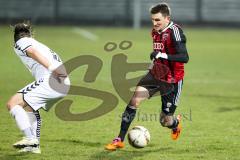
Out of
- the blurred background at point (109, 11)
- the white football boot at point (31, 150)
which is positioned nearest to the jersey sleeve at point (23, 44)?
the white football boot at point (31, 150)

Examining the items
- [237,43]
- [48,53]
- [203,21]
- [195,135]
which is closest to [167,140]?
[195,135]

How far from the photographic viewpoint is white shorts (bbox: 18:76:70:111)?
9.97m

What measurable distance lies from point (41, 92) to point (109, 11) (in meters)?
39.7

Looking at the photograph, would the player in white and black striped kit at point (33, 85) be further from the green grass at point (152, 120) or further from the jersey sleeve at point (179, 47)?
the jersey sleeve at point (179, 47)

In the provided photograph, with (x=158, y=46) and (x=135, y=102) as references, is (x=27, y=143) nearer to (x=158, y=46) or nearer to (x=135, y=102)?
(x=135, y=102)

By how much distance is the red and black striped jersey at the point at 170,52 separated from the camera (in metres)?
10.5

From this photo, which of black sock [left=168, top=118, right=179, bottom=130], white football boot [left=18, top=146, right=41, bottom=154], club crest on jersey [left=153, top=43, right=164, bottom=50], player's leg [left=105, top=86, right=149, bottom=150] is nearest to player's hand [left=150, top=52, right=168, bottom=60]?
club crest on jersey [left=153, top=43, right=164, bottom=50]

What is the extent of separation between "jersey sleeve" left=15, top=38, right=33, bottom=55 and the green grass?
158 centimetres

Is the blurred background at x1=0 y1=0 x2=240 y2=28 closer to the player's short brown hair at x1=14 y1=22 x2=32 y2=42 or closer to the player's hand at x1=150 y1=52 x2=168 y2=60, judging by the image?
the player's hand at x1=150 y1=52 x2=168 y2=60

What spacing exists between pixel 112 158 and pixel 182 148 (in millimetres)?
1516

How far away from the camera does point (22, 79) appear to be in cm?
2108

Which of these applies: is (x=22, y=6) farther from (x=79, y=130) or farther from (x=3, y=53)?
(x=79, y=130)

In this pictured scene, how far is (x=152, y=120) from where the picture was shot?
Answer: 46.2ft

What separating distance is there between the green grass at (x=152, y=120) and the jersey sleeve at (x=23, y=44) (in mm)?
1583
